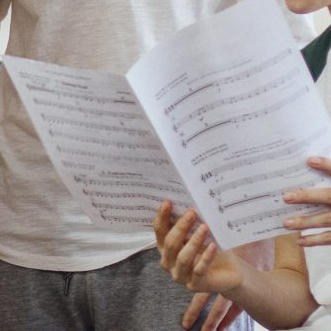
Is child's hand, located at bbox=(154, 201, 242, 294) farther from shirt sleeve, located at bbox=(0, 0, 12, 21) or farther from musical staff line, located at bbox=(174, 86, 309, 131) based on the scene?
shirt sleeve, located at bbox=(0, 0, 12, 21)

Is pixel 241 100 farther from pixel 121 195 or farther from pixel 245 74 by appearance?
pixel 121 195

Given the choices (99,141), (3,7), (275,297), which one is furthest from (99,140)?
(3,7)

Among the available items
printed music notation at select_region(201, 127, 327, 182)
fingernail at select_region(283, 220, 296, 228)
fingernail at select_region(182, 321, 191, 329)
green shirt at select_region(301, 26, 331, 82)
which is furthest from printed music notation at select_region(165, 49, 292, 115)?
fingernail at select_region(182, 321, 191, 329)

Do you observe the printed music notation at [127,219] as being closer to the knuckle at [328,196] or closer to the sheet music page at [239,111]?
the sheet music page at [239,111]

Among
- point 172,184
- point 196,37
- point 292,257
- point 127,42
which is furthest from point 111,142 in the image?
point 292,257

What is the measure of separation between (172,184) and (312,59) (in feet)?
1.26

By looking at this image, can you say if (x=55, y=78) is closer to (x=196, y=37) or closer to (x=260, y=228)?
(x=196, y=37)

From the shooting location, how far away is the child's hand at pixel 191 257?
103cm

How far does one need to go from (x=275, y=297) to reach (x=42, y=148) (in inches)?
19.1

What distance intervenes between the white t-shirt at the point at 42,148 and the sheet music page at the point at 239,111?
36 cm

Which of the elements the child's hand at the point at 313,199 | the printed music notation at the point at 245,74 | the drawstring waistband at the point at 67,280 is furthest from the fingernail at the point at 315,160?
the drawstring waistband at the point at 67,280

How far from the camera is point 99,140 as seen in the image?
1027 millimetres

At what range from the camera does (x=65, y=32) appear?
1330 mm

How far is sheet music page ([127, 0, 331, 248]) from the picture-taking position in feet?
2.96
